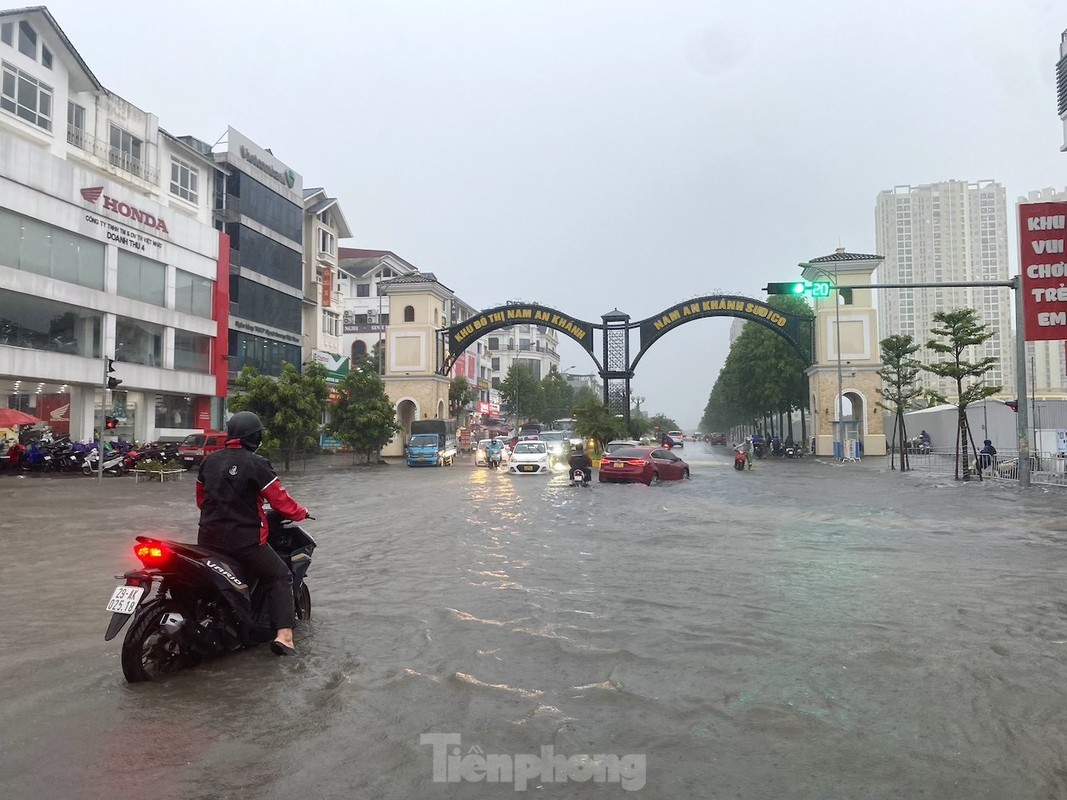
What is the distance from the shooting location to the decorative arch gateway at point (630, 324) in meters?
43.8

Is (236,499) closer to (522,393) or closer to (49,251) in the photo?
(49,251)

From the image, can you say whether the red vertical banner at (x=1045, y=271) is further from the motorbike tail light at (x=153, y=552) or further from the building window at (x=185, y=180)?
the building window at (x=185, y=180)

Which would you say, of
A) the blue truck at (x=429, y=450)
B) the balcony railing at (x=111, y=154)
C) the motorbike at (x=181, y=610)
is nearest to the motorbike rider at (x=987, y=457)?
the blue truck at (x=429, y=450)

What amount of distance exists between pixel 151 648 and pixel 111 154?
36764 millimetres

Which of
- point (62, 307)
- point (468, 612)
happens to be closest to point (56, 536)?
point (468, 612)

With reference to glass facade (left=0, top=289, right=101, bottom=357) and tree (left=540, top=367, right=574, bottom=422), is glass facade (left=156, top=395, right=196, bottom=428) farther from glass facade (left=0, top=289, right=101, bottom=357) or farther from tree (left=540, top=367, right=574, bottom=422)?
tree (left=540, top=367, right=574, bottom=422)

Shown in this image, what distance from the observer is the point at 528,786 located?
3342 millimetres

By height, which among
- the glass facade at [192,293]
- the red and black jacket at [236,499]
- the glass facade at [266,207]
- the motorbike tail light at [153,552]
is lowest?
the motorbike tail light at [153,552]

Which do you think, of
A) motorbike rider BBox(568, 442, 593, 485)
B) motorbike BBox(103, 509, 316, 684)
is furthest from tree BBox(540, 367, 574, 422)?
motorbike BBox(103, 509, 316, 684)

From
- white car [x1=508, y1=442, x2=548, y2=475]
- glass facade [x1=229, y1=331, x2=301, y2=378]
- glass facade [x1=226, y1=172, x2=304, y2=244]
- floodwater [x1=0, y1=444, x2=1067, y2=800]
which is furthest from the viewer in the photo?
glass facade [x1=226, y1=172, x2=304, y2=244]

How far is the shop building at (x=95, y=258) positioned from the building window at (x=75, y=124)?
66 mm

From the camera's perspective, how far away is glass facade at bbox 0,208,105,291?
27.4m

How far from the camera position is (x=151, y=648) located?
475 centimetres

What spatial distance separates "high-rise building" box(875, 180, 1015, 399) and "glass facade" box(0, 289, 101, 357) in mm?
98919
